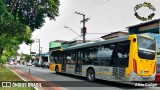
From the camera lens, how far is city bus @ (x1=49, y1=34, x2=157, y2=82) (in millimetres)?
16641

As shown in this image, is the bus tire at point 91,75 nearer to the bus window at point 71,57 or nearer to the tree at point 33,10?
the bus window at point 71,57

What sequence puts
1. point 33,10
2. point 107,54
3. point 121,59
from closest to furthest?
point 121,59 < point 107,54 < point 33,10

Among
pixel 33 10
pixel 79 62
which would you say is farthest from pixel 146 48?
pixel 33 10

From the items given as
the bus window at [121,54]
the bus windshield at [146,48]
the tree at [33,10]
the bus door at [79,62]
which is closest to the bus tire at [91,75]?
the bus door at [79,62]

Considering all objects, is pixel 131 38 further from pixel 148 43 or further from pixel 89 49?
pixel 89 49

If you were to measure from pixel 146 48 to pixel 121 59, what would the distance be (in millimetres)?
1747

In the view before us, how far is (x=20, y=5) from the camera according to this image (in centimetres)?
2483

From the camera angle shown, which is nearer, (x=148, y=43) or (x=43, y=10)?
(x=148, y=43)

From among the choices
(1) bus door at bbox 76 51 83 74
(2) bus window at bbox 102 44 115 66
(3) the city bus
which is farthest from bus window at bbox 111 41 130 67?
(1) bus door at bbox 76 51 83 74

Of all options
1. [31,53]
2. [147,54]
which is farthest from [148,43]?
[31,53]

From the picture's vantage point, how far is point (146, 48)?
17.4 m

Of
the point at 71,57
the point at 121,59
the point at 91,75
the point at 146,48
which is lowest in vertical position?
the point at 91,75

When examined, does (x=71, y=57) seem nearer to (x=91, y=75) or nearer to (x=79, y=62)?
(x=79, y=62)

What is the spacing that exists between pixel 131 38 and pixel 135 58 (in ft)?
4.19
